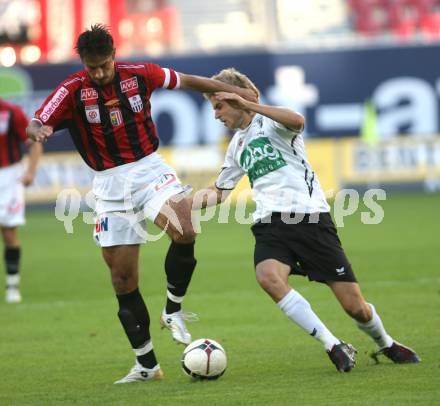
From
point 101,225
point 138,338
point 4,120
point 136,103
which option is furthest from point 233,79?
point 4,120

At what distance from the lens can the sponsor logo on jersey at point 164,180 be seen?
22.2 ft

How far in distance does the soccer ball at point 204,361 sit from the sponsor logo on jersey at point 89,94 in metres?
1.72

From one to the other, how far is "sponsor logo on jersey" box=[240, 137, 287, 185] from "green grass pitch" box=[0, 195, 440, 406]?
52.2 inches

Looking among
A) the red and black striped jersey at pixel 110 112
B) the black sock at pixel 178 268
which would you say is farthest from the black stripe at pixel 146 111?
the black sock at pixel 178 268

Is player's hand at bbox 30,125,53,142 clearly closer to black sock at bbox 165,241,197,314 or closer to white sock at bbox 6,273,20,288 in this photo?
black sock at bbox 165,241,197,314

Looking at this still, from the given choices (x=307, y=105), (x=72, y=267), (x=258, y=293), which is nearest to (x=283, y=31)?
(x=307, y=105)

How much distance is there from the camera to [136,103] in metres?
6.73

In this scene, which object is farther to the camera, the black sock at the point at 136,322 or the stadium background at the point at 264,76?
the stadium background at the point at 264,76

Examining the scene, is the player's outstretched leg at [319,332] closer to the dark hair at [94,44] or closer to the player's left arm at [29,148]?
the dark hair at [94,44]

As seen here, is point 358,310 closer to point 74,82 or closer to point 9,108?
point 74,82

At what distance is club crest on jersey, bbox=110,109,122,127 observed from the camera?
6.68m

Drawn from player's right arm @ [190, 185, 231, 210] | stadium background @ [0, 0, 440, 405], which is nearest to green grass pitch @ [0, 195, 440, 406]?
player's right arm @ [190, 185, 231, 210]

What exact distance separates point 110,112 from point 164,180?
0.57 metres

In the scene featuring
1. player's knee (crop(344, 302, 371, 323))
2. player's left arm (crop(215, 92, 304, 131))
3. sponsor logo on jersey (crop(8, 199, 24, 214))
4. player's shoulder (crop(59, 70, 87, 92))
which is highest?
player's shoulder (crop(59, 70, 87, 92))
